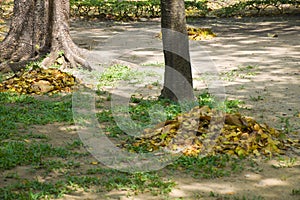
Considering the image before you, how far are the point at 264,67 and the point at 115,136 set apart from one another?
493 centimetres

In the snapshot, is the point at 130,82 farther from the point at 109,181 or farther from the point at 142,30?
the point at 142,30

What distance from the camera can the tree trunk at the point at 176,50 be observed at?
765cm

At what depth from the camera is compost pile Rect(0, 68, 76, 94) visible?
8992mm

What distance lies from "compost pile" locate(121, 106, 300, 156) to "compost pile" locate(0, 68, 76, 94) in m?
2.95

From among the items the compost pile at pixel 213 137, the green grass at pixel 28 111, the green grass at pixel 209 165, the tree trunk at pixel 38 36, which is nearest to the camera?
the green grass at pixel 209 165

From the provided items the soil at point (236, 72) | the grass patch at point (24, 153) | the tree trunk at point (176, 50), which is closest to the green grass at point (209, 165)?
the soil at point (236, 72)

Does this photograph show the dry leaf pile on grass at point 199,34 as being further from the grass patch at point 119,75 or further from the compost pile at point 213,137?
the compost pile at point 213,137

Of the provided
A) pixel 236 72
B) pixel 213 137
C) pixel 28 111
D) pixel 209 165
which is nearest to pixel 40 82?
pixel 28 111

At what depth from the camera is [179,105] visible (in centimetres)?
776

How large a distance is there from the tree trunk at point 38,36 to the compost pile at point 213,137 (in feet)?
14.9

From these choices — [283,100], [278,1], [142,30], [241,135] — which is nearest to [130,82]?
[283,100]

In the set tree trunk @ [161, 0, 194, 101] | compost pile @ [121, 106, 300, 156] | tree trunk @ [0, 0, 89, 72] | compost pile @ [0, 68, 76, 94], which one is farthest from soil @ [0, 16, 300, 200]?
tree trunk @ [161, 0, 194, 101]

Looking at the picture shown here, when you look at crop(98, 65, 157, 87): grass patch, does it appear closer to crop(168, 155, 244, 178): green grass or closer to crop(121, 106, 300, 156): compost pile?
crop(121, 106, 300, 156): compost pile

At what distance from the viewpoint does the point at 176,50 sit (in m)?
7.80
